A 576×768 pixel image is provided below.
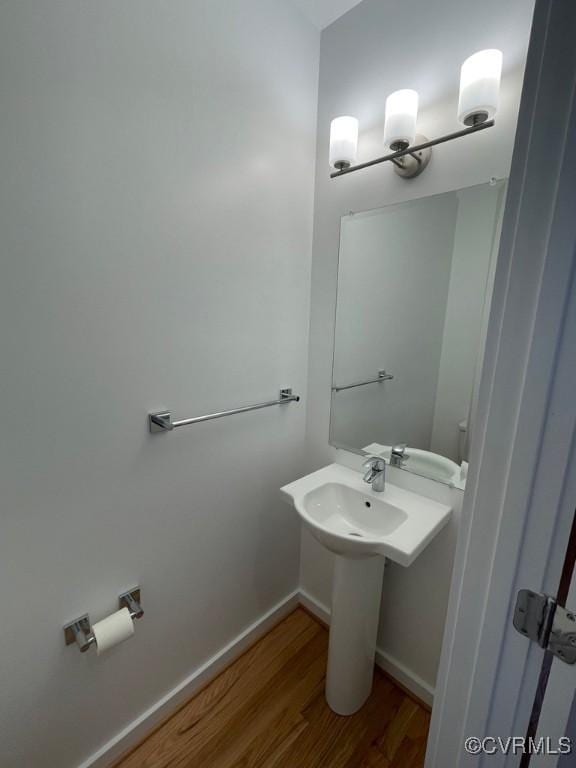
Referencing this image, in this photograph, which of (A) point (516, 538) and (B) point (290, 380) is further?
(B) point (290, 380)

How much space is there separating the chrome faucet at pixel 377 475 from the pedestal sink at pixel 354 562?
3 cm

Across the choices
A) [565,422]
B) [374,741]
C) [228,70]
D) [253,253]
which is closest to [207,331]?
[253,253]

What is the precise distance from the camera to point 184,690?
134 cm

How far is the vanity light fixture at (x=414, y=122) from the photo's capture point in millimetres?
912

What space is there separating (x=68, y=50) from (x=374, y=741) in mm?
2372

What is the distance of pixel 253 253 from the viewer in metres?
1.30

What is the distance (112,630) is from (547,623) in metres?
1.12

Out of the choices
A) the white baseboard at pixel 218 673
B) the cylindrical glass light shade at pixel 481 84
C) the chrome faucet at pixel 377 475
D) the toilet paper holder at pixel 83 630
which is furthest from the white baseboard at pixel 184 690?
the cylindrical glass light shade at pixel 481 84

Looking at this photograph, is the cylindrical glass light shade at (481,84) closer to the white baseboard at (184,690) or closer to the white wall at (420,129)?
the white wall at (420,129)

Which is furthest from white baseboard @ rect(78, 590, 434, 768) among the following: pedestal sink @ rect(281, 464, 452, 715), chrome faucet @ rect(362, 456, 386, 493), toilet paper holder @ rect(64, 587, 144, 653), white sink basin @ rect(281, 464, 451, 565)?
chrome faucet @ rect(362, 456, 386, 493)

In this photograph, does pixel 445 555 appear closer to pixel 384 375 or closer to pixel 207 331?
pixel 384 375

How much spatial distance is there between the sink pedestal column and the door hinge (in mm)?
798

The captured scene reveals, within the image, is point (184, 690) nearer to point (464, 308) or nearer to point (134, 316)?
point (134, 316)

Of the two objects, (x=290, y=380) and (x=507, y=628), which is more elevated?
(x=290, y=380)
